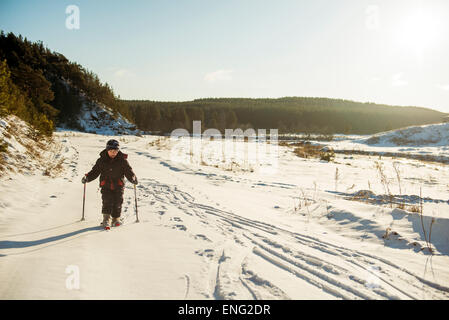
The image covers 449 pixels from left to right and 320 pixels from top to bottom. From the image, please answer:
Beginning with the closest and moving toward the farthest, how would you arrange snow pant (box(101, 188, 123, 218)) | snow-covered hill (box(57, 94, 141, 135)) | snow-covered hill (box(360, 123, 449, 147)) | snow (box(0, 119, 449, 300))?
snow (box(0, 119, 449, 300)) → snow pant (box(101, 188, 123, 218)) → snow-covered hill (box(360, 123, 449, 147)) → snow-covered hill (box(57, 94, 141, 135))

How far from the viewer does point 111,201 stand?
484 centimetres

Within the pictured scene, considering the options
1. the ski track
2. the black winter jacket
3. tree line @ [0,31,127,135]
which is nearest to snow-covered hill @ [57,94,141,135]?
tree line @ [0,31,127,135]

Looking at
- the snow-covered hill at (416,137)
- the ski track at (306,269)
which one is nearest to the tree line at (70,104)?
the ski track at (306,269)

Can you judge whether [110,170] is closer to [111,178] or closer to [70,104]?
[111,178]

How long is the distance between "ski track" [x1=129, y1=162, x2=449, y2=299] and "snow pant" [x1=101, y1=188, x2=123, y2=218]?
1.22 m

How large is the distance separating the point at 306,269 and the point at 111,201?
3.87 meters

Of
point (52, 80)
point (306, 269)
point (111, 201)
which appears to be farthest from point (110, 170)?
point (52, 80)

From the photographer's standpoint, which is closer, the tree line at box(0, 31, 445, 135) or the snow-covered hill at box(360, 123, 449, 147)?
the tree line at box(0, 31, 445, 135)

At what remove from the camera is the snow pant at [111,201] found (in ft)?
15.7

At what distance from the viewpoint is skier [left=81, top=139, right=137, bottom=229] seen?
15.8ft

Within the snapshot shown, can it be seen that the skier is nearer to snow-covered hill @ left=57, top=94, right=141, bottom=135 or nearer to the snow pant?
the snow pant
